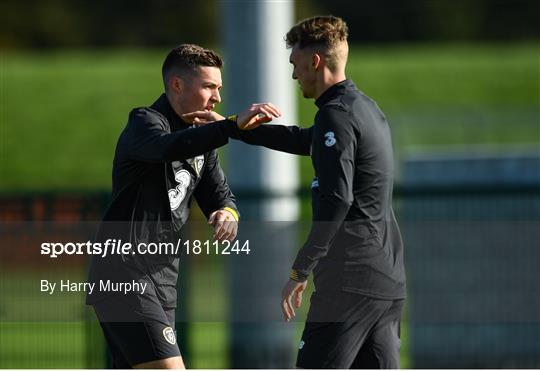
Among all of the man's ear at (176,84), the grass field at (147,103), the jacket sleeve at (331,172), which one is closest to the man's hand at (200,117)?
the man's ear at (176,84)

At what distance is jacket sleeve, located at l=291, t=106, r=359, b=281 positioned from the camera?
5465mm

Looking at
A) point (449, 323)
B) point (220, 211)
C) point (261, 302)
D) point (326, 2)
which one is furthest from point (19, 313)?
point (326, 2)

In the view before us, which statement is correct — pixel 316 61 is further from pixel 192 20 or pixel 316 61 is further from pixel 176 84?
pixel 192 20

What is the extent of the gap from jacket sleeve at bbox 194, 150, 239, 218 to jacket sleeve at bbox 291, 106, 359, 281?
0.70 meters

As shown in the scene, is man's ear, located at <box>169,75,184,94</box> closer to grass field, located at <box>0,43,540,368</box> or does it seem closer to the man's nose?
the man's nose

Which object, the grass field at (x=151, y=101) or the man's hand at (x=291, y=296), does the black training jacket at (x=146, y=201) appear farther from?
the grass field at (x=151, y=101)

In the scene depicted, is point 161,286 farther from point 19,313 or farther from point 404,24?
point 404,24

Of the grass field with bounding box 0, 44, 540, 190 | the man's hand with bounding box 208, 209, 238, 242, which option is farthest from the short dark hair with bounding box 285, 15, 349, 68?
the grass field with bounding box 0, 44, 540, 190

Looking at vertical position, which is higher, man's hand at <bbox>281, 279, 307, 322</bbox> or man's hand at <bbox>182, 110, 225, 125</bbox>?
man's hand at <bbox>182, 110, 225, 125</bbox>

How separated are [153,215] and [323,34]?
1207 millimetres

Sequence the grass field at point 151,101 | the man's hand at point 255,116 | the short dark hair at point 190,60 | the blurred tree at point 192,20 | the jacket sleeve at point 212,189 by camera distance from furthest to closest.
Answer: the blurred tree at point 192,20 < the grass field at point 151,101 < the jacket sleeve at point 212,189 < the short dark hair at point 190,60 < the man's hand at point 255,116

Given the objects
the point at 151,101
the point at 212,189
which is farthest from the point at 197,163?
the point at 151,101

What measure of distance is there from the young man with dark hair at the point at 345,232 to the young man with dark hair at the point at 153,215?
0.20m

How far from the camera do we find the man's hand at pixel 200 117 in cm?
586
